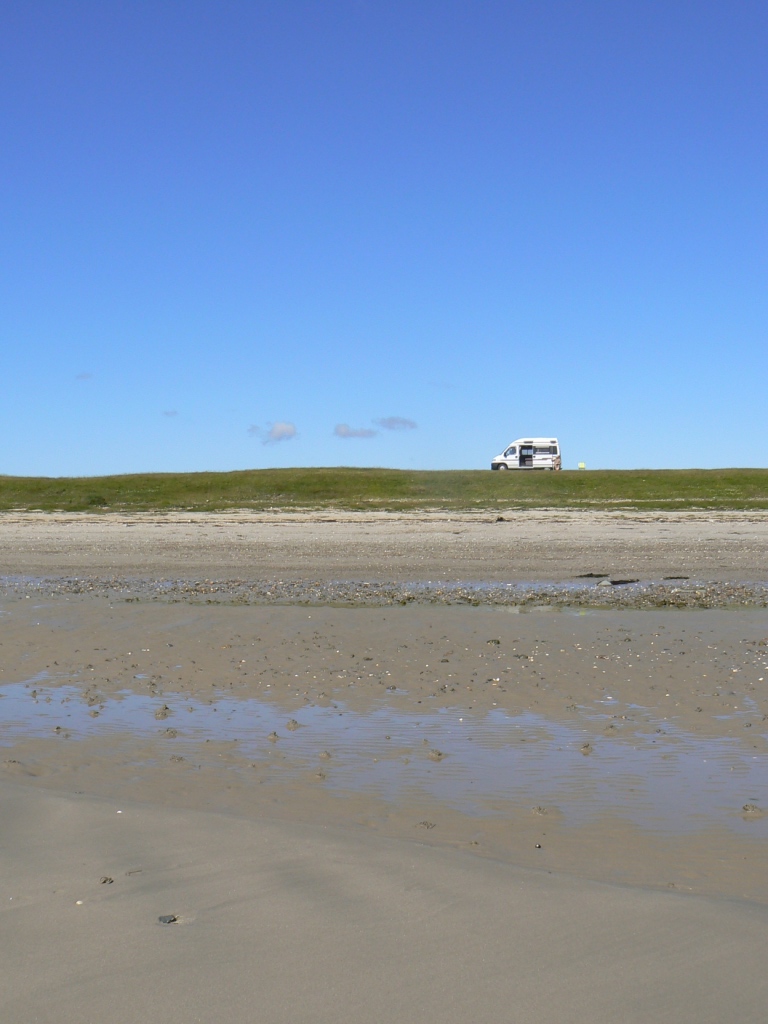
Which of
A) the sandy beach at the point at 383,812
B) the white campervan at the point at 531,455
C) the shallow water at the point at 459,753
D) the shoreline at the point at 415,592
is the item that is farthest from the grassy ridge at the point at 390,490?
the shallow water at the point at 459,753

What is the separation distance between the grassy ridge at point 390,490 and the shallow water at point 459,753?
102 ft

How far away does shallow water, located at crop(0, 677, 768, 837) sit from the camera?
624 cm

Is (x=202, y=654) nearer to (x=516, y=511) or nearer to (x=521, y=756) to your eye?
(x=521, y=756)

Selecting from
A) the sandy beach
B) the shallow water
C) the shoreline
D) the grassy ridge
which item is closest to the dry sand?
the shoreline

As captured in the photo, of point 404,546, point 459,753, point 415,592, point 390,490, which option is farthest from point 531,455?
point 459,753

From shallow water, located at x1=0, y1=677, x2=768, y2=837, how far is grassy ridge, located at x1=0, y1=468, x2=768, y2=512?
31.2 m

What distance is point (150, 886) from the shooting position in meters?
4.40

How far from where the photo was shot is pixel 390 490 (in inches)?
1938

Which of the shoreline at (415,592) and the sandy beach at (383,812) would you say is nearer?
the sandy beach at (383,812)

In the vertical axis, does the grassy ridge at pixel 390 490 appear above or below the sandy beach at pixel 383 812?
above

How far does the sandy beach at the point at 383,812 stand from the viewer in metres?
3.48

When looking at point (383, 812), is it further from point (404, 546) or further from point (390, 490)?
point (390, 490)

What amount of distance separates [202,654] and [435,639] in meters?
2.89

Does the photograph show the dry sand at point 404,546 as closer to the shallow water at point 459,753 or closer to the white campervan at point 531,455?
the shallow water at point 459,753
